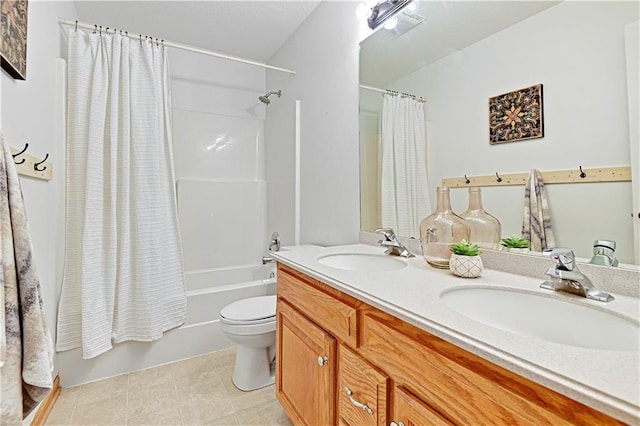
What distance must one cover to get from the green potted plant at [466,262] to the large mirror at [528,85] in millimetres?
197

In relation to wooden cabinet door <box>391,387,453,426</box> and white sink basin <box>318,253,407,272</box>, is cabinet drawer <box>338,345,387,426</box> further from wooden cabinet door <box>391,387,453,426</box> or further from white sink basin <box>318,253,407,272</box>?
white sink basin <box>318,253,407,272</box>

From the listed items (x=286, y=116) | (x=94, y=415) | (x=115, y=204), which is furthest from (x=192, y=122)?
(x=94, y=415)

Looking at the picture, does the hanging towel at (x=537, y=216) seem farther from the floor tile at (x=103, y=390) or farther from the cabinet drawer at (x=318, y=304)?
the floor tile at (x=103, y=390)

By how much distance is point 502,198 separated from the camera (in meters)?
1.04

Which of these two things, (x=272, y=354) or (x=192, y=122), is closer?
(x=272, y=354)

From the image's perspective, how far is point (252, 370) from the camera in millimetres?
1683

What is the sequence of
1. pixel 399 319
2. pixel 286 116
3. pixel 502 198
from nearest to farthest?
pixel 399 319
pixel 502 198
pixel 286 116

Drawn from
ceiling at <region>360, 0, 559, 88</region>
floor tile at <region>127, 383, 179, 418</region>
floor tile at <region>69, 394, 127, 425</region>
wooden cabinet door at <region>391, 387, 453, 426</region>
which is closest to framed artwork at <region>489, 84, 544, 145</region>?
ceiling at <region>360, 0, 559, 88</region>

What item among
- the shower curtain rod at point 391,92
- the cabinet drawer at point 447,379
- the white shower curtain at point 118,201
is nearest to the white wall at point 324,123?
the shower curtain rod at point 391,92

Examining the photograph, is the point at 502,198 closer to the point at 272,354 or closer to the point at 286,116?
the point at 272,354

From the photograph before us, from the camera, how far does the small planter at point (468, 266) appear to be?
0.93m

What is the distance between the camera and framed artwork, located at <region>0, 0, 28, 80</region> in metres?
1.00

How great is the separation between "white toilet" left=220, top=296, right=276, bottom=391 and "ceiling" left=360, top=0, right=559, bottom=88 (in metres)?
1.45

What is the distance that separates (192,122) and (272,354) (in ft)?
6.83
